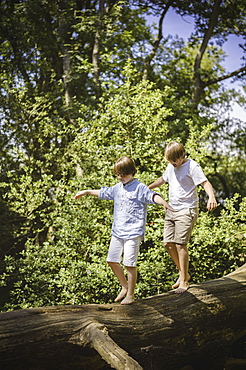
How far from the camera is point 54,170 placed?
11.6 meters

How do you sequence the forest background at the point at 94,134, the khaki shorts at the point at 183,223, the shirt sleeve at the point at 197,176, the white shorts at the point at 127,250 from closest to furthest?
the white shorts at the point at 127,250 → the shirt sleeve at the point at 197,176 → the khaki shorts at the point at 183,223 → the forest background at the point at 94,134

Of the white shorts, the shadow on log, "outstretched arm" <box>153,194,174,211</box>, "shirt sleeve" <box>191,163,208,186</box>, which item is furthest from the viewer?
"shirt sleeve" <box>191,163,208,186</box>

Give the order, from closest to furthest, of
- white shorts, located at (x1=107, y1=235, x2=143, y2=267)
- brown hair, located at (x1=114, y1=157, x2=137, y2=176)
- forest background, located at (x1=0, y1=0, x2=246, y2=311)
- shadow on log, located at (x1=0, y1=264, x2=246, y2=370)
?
shadow on log, located at (x1=0, y1=264, x2=246, y2=370)
white shorts, located at (x1=107, y1=235, x2=143, y2=267)
brown hair, located at (x1=114, y1=157, x2=137, y2=176)
forest background, located at (x1=0, y1=0, x2=246, y2=311)

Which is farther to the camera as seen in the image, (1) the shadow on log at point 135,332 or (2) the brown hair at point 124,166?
(2) the brown hair at point 124,166

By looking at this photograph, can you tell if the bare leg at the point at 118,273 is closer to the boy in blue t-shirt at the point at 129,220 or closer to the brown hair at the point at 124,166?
the boy in blue t-shirt at the point at 129,220

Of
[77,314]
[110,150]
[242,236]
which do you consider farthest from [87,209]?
[77,314]

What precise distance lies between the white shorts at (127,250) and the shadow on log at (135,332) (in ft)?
1.51

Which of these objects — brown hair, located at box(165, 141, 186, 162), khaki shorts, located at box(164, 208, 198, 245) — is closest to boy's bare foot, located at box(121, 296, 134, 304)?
khaki shorts, located at box(164, 208, 198, 245)

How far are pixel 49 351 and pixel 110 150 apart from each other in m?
5.55

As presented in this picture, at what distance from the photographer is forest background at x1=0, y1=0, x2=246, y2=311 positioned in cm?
810

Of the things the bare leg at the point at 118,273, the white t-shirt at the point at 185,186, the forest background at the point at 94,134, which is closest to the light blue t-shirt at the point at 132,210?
the bare leg at the point at 118,273

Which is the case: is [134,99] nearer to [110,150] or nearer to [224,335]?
[110,150]

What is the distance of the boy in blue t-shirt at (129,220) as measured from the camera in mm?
4438

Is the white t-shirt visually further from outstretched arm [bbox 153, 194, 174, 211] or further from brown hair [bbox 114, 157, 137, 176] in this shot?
brown hair [bbox 114, 157, 137, 176]
